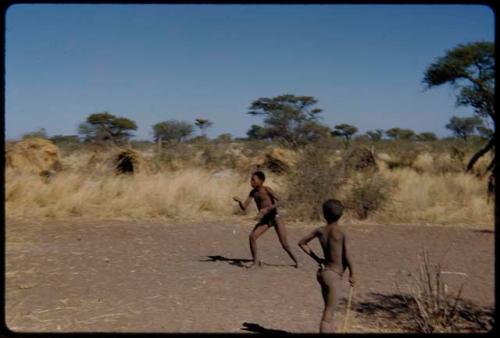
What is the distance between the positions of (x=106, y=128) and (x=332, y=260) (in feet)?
98.0

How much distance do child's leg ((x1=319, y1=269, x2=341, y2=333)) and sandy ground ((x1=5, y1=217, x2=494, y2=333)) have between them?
2.64ft

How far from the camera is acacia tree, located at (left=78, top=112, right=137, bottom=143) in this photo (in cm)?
2966

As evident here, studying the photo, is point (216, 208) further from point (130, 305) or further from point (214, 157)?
point (214, 157)

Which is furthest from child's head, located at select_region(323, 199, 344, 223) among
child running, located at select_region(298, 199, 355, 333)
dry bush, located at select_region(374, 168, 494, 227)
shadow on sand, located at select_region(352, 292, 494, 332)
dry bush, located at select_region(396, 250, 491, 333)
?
dry bush, located at select_region(374, 168, 494, 227)

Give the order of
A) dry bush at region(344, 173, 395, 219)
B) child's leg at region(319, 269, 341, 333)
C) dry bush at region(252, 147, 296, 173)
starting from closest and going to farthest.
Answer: child's leg at region(319, 269, 341, 333) < dry bush at region(344, 173, 395, 219) < dry bush at region(252, 147, 296, 173)

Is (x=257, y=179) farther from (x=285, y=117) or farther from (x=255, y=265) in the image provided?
(x=285, y=117)

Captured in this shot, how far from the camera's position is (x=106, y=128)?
3231cm

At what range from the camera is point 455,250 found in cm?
890

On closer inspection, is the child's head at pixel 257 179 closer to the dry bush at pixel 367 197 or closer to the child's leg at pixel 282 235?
the child's leg at pixel 282 235

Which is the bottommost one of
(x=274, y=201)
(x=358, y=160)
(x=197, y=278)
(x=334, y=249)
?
(x=197, y=278)

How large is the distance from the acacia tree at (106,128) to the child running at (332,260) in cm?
2395

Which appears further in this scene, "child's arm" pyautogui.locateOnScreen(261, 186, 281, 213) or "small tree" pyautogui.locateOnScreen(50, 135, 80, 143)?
"small tree" pyautogui.locateOnScreen(50, 135, 80, 143)

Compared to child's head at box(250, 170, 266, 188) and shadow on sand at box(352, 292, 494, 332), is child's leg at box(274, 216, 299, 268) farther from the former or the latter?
shadow on sand at box(352, 292, 494, 332)

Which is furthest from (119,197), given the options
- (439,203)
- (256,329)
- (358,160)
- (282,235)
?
(256,329)
